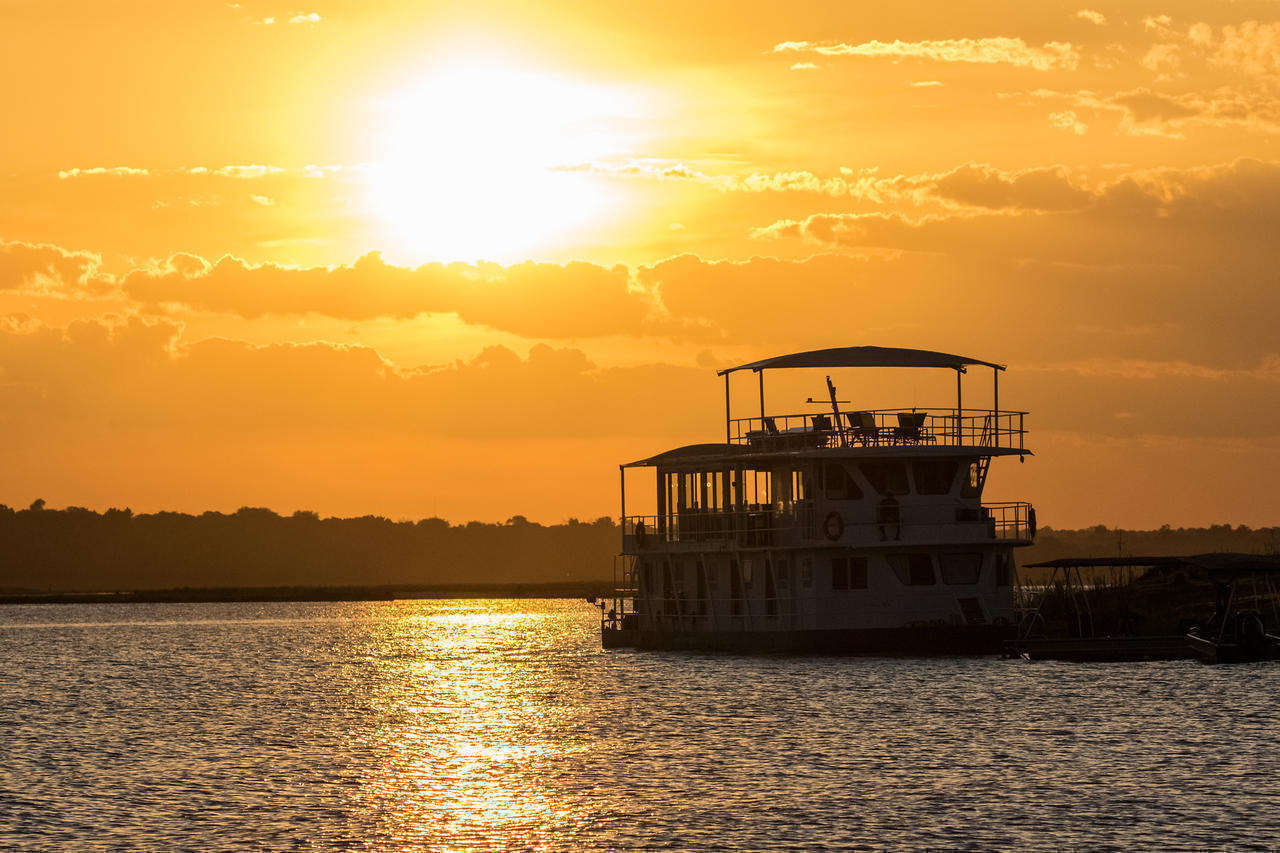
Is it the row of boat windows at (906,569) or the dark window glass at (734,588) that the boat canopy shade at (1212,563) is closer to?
the row of boat windows at (906,569)

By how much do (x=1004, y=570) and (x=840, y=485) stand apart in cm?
748

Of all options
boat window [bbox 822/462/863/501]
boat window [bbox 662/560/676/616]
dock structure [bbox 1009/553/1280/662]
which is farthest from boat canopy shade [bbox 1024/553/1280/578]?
boat window [bbox 662/560/676/616]

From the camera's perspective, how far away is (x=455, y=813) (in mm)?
36594

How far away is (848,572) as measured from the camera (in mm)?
64438

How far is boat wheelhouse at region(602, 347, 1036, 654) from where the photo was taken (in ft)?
209

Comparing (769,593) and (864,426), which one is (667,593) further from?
(864,426)

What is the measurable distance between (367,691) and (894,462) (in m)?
25.4

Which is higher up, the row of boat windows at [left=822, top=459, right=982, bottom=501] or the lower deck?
the row of boat windows at [left=822, top=459, right=982, bottom=501]

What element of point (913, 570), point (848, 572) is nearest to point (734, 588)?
point (848, 572)

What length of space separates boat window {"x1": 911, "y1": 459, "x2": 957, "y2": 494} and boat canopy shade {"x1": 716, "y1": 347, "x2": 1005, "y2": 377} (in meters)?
4.38

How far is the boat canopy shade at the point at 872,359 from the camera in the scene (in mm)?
67375

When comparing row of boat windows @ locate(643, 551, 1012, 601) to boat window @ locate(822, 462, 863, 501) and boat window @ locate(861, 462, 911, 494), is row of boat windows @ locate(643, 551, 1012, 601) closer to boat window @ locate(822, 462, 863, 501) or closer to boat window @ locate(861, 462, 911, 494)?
boat window @ locate(822, 462, 863, 501)

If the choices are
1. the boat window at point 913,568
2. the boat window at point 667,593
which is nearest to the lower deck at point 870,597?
the boat window at point 913,568

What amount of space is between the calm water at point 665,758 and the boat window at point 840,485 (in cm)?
680
